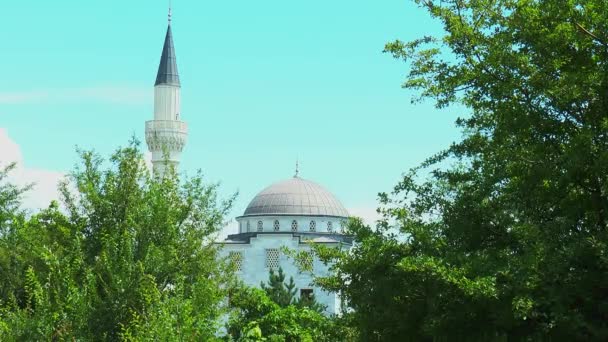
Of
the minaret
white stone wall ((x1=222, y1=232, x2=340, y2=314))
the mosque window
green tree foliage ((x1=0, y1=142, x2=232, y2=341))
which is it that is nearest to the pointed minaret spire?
the minaret

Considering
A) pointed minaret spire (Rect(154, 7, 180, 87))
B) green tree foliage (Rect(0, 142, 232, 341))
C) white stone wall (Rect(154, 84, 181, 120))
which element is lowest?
green tree foliage (Rect(0, 142, 232, 341))

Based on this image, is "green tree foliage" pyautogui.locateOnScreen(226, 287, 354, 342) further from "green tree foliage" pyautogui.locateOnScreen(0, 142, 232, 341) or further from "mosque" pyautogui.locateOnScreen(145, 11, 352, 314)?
"mosque" pyautogui.locateOnScreen(145, 11, 352, 314)

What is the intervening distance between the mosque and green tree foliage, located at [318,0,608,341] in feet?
101

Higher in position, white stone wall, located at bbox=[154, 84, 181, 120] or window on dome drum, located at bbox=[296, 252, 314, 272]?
white stone wall, located at bbox=[154, 84, 181, 120]

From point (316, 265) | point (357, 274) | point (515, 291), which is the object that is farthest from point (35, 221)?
point (316, 265)

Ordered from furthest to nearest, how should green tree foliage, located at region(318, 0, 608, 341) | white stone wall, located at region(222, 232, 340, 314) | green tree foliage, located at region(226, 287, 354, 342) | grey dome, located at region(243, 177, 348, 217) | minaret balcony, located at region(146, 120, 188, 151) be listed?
grey dome, located at region(243, 177, 348, 217), white stone wall, located at region(222, 232, 340, 314), minaret balcony, located at region(146, 120, 188, 151), green tree foliage, located at region(226, 287, 354, 342), green tree foliage, located at region(318, 0, 608, 341)

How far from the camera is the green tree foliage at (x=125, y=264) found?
10227mm

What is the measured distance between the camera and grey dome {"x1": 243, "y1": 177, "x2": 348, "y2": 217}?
2057 inches

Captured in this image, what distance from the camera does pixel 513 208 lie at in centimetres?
1047

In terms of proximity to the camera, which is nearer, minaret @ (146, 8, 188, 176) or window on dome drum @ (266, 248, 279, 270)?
minaret @ (146, 8, 188, 176)

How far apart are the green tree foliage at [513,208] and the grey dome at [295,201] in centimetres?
4085

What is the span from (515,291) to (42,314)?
4.93m

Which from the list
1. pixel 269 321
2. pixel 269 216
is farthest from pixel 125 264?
pixel 269 216

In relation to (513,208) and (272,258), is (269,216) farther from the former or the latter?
(513,208)
